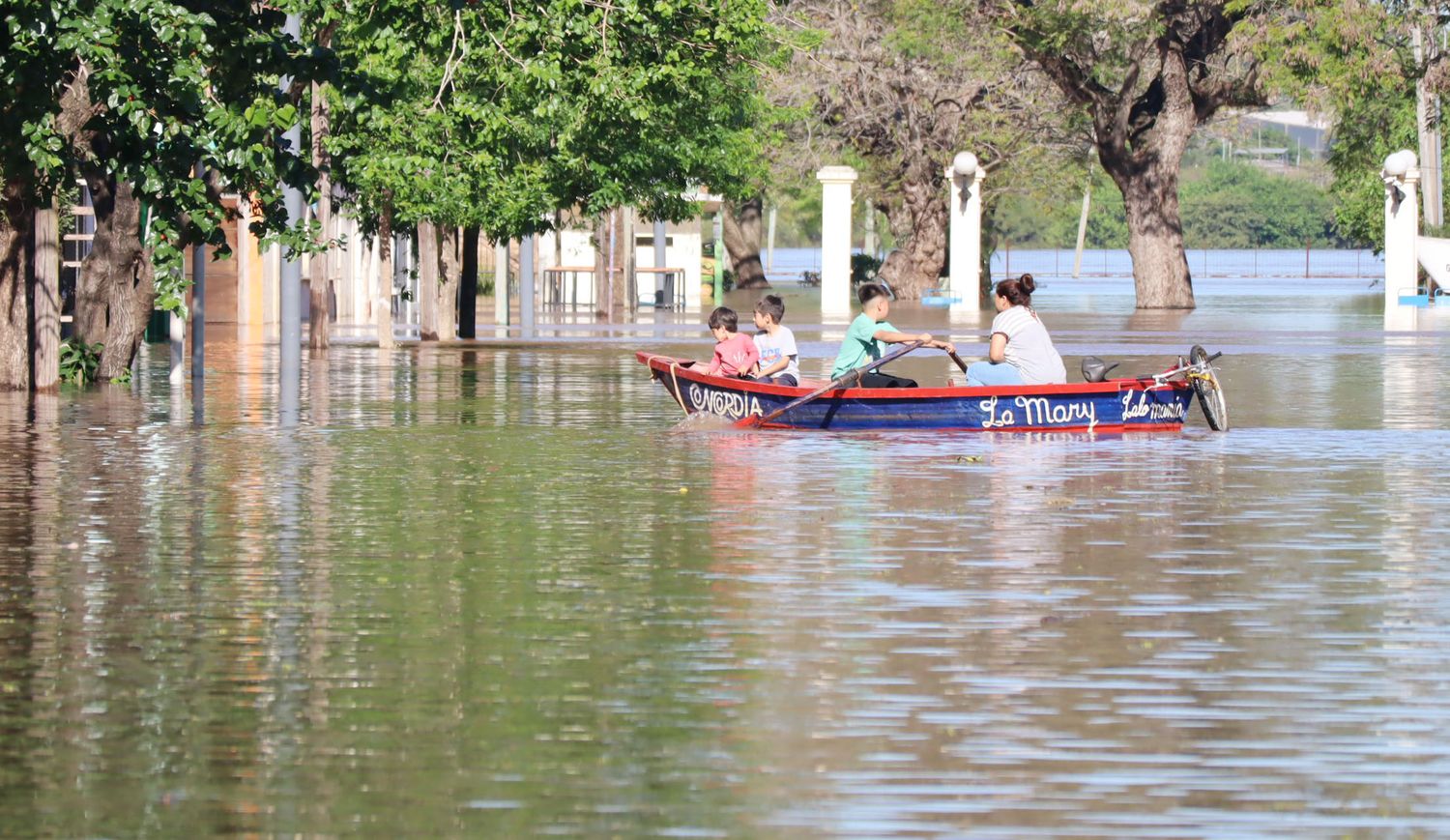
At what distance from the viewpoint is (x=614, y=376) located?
29.3 metres

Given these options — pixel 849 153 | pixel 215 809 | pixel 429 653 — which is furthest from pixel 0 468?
pixel 849 153

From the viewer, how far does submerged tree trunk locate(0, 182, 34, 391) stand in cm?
2291

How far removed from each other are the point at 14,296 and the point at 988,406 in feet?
31.5

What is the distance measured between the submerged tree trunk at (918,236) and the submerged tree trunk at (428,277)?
2943 centimetres

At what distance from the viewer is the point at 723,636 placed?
9.73m

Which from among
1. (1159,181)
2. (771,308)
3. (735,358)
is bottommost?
(735,358)

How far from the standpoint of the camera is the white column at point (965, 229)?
59.1 m

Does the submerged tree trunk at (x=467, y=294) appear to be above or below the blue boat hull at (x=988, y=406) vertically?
above

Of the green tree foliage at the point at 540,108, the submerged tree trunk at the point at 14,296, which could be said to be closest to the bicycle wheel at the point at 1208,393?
the green tree foliage at the point at 540,108

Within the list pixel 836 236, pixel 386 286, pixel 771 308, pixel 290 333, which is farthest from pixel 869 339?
pixel 836 236

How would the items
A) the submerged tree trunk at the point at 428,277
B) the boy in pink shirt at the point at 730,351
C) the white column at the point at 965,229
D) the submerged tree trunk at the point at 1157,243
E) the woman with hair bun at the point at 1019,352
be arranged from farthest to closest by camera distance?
1. the submerged tree trunk at the point at 1157,243
2. the white column at the point at 965,229
3. the submerged tree trunk at the point at 428,277
4. the boy in pink shirt at the point at 730,351
5. the woman with hair bun at the point at 1019,352

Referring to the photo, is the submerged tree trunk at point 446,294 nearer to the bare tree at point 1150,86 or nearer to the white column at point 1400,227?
the bare tree at point 1150,86

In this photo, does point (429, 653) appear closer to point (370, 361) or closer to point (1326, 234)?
point (370, 361)

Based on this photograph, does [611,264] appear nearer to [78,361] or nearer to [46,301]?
[78,361]
